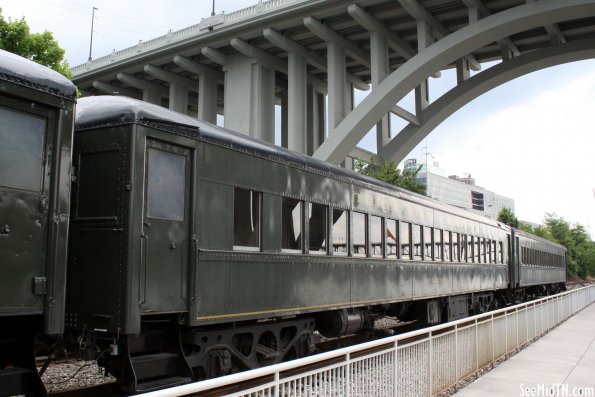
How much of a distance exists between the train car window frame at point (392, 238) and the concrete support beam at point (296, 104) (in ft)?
82.0

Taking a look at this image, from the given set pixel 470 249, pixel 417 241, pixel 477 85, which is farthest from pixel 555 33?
pixel 417 241

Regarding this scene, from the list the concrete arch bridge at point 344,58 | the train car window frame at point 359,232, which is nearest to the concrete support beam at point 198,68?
the concrete arch bridge at point 344,58

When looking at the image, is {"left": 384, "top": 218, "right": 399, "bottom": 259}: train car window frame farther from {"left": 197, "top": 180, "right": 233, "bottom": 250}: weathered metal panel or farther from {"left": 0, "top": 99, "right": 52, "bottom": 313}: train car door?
{"left": 0, "top": 99, "right": 52, "bottom": 313}: train car door

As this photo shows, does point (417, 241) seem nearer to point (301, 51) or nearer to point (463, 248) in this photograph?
point (463, 248)

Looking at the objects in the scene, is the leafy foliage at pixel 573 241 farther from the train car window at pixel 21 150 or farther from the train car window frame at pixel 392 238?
the train car window at pixel 21 150

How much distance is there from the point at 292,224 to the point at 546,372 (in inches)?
185

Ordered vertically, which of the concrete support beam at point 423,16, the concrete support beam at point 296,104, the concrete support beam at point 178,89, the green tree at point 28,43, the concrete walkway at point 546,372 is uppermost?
the concrete support beam at point 423,16

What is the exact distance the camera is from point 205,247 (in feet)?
21.9

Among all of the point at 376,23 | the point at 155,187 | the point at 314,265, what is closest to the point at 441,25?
the point at 376,23

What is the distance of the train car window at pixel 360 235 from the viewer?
33.4ft

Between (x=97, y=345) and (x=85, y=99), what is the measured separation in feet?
9.26

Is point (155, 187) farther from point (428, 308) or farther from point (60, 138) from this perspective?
point (428, 308)

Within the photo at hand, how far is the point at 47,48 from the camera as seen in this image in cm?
1711

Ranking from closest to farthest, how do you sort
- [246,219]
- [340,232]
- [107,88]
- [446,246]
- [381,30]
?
[246,219]
[340,232]
[446,246]
[381,30]
[107,88]
